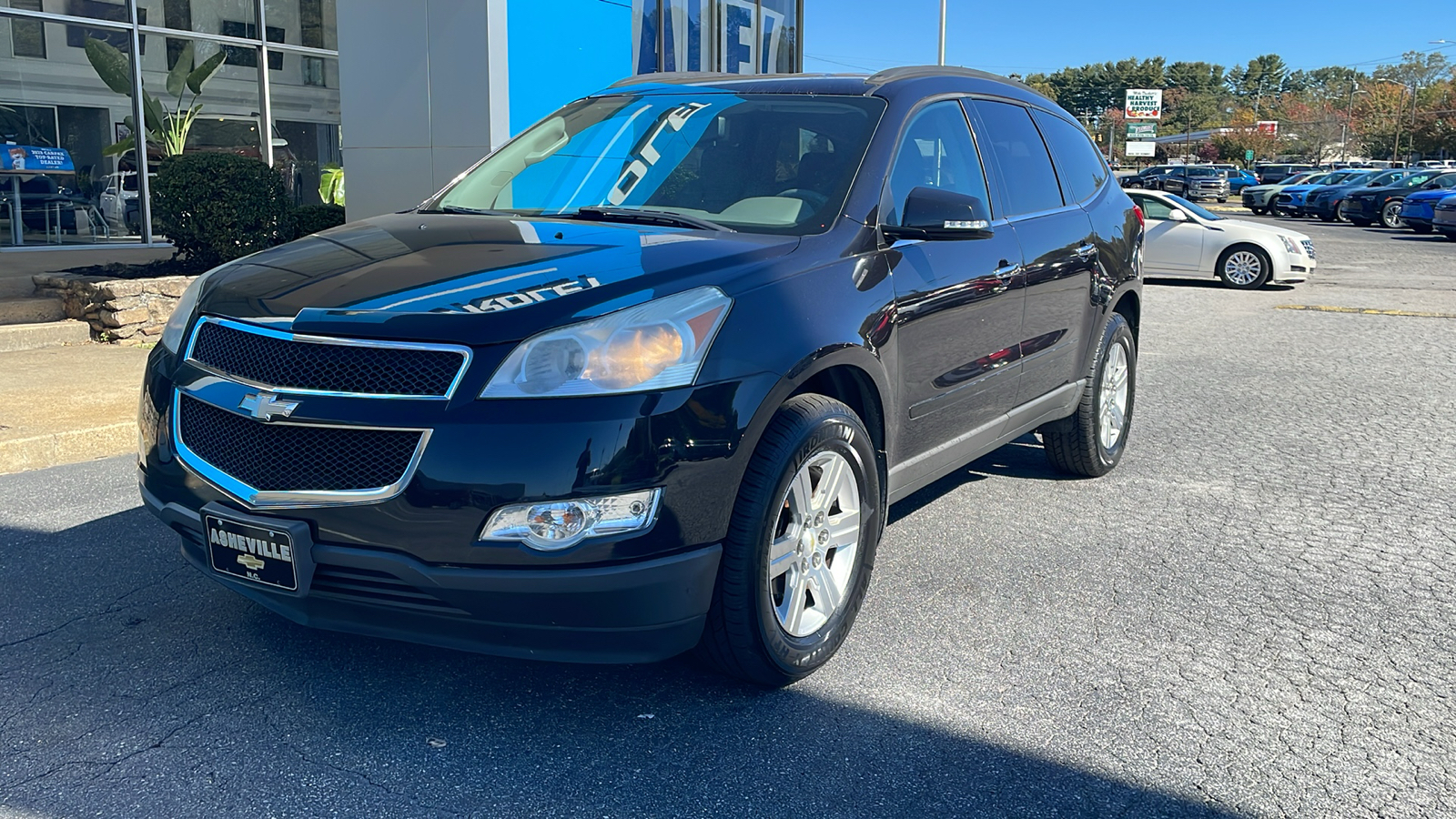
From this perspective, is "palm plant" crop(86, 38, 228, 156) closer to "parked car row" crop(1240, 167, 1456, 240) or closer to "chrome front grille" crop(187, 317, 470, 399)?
"chrome front grille" crop(187, 317, 470, 399)

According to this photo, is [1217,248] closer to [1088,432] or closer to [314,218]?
[314,218]

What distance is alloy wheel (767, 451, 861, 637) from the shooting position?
336 centimetres

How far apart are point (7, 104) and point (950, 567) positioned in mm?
14294

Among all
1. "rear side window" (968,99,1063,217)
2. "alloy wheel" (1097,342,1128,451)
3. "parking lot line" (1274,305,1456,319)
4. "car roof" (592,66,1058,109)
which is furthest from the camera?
"parking lot line" (1274,305,1456,319)

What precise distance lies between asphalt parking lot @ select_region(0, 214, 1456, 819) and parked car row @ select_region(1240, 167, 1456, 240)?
2898 cm

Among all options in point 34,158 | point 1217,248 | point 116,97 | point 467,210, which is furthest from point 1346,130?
point 467,210

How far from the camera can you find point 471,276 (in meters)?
3.15

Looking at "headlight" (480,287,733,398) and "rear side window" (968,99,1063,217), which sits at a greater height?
"rear side window" (968,99,1063,217)

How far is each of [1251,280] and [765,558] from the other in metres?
15.9

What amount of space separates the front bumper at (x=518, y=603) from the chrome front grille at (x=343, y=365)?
1.19 ft

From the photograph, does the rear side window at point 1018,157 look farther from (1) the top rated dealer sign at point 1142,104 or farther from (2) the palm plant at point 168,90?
(1) the top rated dealer sign at point 1142,104

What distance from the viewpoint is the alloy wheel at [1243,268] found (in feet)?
55.8

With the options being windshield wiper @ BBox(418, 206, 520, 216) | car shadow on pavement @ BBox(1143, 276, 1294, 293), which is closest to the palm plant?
windshield wiper @ BBox(418, 206, 520, 216)

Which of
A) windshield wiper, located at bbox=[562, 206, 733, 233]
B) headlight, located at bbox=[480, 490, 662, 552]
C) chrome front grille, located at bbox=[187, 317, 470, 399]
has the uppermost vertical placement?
windshield wiper, located at bbox=[562, 206, 733, 233]
